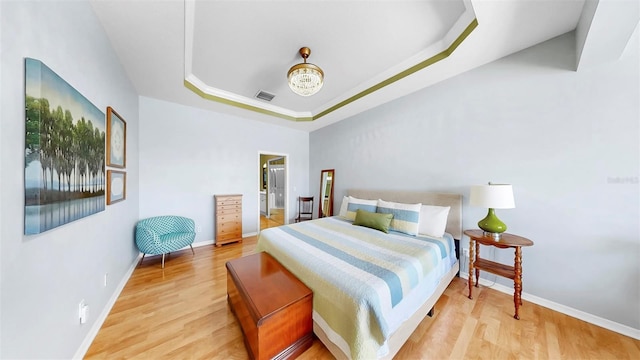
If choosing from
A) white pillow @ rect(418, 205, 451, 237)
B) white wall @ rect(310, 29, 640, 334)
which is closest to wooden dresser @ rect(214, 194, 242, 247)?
white pillow @ rect(418, 205, 451, 237)

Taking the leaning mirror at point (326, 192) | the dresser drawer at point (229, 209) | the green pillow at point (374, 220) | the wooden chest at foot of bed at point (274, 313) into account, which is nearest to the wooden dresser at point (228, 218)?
the dresser drawer at point (229, 209)

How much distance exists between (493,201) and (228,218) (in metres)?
4.01

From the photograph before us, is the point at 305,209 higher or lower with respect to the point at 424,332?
higher

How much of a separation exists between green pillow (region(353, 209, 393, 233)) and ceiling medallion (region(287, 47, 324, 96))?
1.80 m

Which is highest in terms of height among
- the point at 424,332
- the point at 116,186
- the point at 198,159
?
the point at 198,159

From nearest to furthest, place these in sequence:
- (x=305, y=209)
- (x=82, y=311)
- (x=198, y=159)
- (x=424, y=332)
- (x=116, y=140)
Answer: (x=82, y=311) < (x=424, y=332) < (x=116, y=140) < (x=198, y=159) < (x=305, y=209)

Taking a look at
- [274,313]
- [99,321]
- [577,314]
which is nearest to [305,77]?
[274,313]

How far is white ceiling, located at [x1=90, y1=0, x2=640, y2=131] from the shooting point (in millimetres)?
1579

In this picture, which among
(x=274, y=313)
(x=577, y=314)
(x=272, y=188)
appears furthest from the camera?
(x=272, y=188)

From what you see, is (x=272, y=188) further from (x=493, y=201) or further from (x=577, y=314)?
(x=577, y=314)

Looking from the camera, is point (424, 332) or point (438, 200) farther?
point (438, 200)

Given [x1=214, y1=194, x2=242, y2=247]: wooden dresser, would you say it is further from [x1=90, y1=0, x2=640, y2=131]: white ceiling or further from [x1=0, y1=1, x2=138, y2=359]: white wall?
[x1=90, y1=0, x2=640, y2=131]: white ceiling

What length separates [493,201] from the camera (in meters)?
1.92

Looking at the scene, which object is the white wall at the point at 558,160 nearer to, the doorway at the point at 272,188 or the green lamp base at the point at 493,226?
the green lamp base at the point at 493,226
